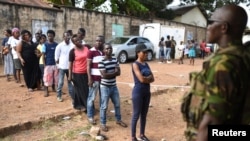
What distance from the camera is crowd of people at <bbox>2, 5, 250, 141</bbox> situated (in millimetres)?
1722

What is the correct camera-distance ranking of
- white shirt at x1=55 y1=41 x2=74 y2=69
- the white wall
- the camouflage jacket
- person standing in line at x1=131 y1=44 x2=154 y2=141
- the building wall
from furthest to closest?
1. the building wall
2. the white wall
3. white shirt at x1=55 y1=41 x2=74 y2=69
4. person standing in line at x1=131 y1=44 x2=154 y2=141
5. the camouflage jacket

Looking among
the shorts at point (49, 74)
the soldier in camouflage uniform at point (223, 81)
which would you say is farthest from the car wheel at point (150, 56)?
the soldier in camouflage uniform at point (223, 81)

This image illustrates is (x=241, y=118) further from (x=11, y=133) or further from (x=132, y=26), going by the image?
(x=132, y=26)

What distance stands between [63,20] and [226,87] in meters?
14.5

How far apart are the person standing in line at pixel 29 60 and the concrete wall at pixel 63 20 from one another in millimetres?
5375

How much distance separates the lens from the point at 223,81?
168cm

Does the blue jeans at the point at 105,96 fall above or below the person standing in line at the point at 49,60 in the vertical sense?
below

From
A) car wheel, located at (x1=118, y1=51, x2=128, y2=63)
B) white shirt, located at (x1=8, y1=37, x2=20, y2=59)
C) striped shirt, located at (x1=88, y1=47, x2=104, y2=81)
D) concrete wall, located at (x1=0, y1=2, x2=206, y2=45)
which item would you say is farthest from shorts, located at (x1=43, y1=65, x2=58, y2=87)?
car wheel, located at (x1=118, y1=51, x2=128, y2=63)

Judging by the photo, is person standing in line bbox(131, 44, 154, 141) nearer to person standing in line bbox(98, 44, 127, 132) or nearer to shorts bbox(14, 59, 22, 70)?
person standing in line bbox(98, 44, 127, 132)

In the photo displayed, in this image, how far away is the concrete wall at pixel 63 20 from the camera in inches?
511

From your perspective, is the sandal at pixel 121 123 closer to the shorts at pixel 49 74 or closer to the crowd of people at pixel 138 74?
the crowd of people at pixel 138 74

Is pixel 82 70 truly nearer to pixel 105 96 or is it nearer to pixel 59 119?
pixel 105 96

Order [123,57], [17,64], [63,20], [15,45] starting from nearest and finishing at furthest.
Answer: [15,45] → [17,64] → [63,20] → [123,57]

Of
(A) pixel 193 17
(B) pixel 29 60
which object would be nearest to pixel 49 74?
(B) pixel 29 60
